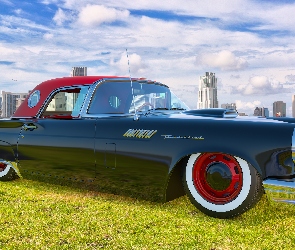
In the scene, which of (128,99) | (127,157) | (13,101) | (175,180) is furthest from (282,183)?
(13,101)

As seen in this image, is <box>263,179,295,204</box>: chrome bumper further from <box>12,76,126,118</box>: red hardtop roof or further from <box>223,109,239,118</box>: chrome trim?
<box>12,76,126,118</box>: red hardtop roof

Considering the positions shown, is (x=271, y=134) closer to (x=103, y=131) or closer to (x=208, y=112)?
(x=208, y=112)

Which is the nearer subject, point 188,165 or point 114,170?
point 188,165

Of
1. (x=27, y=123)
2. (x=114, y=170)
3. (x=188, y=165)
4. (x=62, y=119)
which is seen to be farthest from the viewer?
(x=27, y=123)

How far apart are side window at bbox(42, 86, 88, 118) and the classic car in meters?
0.02

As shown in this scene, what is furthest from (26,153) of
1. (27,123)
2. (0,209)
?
(0,209)

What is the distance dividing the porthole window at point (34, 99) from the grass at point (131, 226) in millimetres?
1300

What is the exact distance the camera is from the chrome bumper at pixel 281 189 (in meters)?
3.27

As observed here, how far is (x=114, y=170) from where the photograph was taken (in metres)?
4.04

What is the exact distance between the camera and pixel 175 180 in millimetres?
3828

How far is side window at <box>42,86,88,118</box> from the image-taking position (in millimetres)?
4734

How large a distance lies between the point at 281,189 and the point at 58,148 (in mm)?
2402

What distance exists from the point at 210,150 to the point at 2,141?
297 cm

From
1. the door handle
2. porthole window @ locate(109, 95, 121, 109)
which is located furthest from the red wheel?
the door handle
